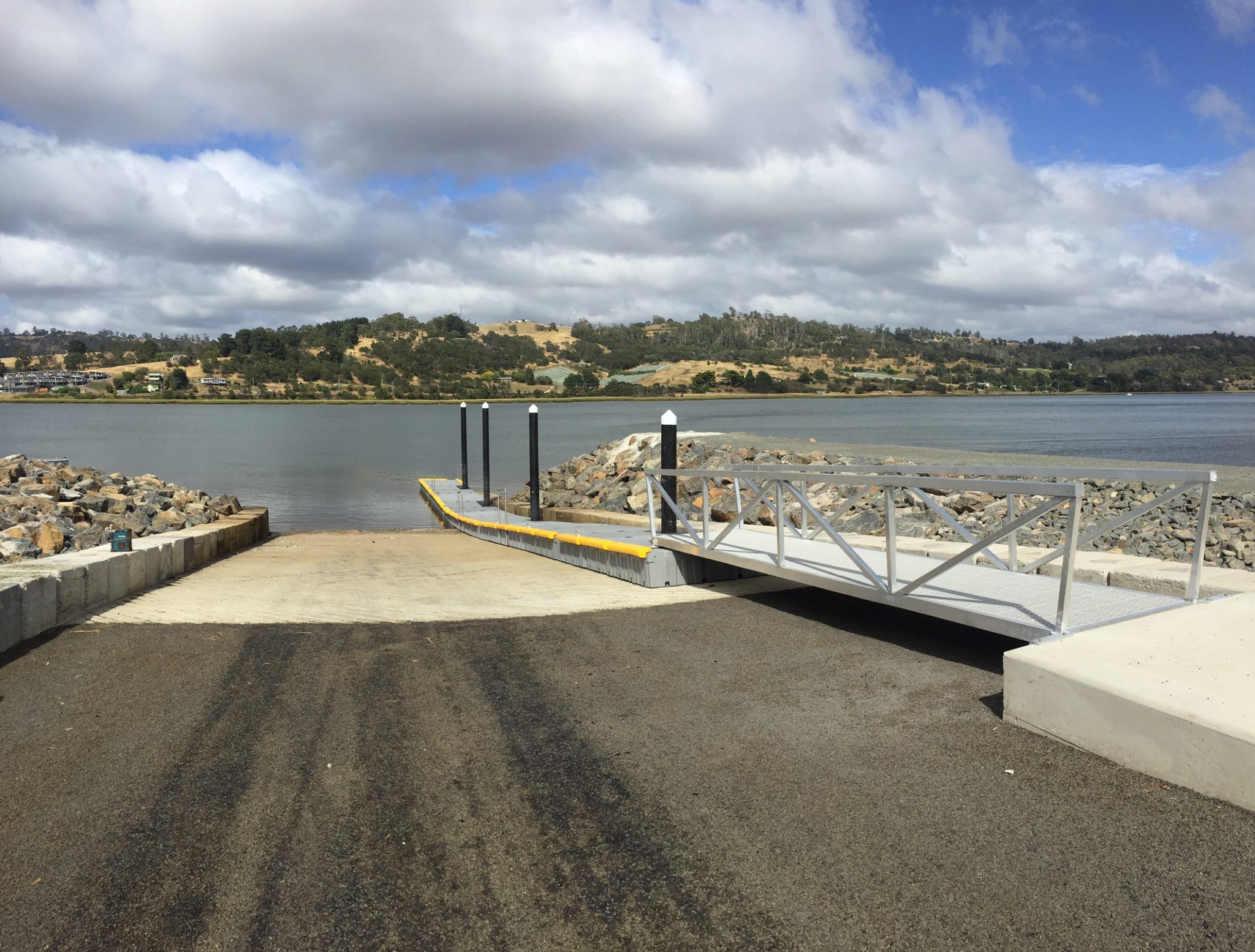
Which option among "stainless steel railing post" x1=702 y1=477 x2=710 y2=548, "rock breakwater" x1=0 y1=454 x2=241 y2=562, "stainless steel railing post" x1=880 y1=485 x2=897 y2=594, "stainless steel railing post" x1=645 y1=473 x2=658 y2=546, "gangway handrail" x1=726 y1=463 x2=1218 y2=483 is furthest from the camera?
"rock breakwater" x1=0 y1=454 x2=241 y2=562

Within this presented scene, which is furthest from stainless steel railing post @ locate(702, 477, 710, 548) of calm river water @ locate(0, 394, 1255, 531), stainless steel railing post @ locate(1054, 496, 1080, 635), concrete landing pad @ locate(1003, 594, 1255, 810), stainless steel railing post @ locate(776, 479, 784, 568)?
calm river water @ locate(0, 394, 1255, 531)

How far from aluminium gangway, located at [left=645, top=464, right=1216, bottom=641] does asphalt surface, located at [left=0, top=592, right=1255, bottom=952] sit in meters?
0.39

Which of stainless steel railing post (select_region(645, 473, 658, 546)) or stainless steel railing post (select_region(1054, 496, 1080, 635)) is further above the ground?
stainless steel railing post (select_region(1054, 496, 1080, 635))

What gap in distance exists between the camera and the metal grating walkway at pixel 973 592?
5.94 metres

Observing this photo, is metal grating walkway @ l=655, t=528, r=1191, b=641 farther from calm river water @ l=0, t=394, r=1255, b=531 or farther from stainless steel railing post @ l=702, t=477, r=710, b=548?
calm river water @ l=0, t=394, r=1255, b=531

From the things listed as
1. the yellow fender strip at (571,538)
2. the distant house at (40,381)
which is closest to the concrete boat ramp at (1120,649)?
the yellow fender strip at (571,538)

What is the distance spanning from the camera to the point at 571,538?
1265 centimetres

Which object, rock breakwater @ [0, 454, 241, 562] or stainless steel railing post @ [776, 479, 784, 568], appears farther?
rock breakwater @ [0, 454, 241, 562]

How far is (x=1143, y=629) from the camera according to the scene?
Answer: 541cm

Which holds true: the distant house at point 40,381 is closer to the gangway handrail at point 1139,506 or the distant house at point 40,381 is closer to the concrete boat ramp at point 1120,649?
the concrete boat ramp at point 1120,649

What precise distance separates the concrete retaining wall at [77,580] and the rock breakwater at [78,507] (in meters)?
1.98

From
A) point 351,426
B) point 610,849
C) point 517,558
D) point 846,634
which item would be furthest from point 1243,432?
point 351,426

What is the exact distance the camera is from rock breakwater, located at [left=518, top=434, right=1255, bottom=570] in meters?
12.8

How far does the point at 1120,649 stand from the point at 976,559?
4103mm
